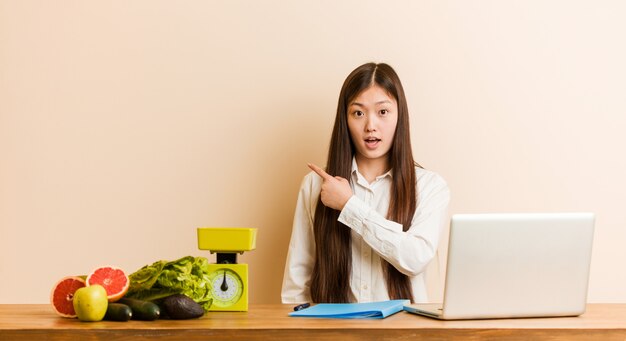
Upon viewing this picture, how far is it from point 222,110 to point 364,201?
2.56ft

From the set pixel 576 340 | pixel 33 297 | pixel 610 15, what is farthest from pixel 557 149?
pixel 33 297

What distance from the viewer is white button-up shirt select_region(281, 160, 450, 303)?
263 centimetres

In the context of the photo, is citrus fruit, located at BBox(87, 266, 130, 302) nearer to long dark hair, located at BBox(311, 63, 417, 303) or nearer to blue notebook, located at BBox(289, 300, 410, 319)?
blue notebook, located at BBox(289, 300, 410, 319)

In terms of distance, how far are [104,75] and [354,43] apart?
1.09 meters

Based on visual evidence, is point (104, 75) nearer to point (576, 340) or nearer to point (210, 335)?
point (210, 335)

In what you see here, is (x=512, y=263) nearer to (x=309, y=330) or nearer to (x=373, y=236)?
(x=309, y=330)

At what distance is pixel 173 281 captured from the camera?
6.77ft

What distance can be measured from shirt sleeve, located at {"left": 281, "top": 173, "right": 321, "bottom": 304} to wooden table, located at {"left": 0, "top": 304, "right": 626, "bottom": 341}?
38.1 inches

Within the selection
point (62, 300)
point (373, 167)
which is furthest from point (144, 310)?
point (373, 167)

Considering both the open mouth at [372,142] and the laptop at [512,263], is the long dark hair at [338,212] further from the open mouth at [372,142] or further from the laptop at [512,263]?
the laptop at [512,263]

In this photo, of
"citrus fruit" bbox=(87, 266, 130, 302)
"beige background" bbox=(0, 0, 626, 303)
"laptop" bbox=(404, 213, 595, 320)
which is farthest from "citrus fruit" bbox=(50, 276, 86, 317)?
"beige background" bbox=(0, 0, 626, 303)

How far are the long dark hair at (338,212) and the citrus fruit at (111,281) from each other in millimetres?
933

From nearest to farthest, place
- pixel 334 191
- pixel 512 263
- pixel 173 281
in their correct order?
pixel 512 263 → pixel 173 281 → pixel 334 191

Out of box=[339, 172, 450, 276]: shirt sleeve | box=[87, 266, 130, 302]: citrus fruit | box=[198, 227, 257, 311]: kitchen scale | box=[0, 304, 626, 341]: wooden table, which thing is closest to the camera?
box=[0, 304, 626, 341]: wooden table
